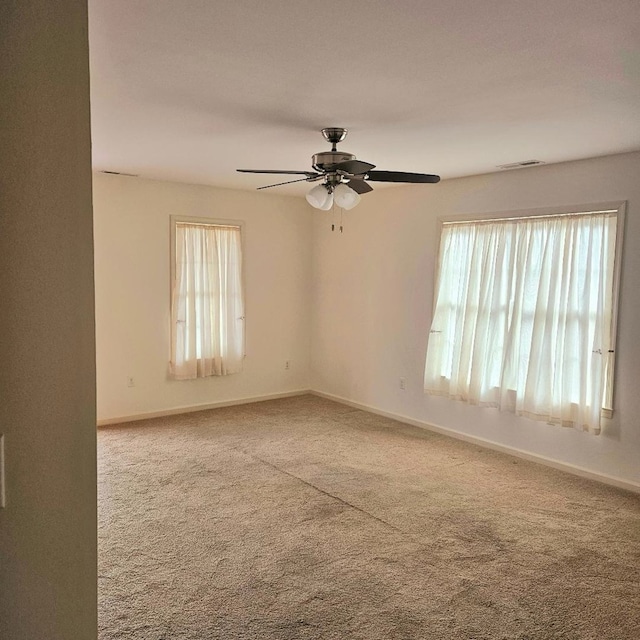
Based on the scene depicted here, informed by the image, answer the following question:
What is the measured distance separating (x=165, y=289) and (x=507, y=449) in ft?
12.4

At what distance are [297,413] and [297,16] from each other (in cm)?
483

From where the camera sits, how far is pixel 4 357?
3.20 feet

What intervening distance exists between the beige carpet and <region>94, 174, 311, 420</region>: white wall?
2.98 feet

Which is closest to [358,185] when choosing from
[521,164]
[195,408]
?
[521,164]

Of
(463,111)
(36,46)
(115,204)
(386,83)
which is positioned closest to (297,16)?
(386,83)

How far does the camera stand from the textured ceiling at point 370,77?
6.72ft

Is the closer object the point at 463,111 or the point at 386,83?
the point at 386,83

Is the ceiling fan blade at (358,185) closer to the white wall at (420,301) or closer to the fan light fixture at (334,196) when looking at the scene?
the fan light fixture at (334,196)

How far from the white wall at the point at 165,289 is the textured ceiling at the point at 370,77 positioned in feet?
5.22

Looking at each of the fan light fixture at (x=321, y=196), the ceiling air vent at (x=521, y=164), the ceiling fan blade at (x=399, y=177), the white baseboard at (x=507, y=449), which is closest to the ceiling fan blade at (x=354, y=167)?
the ceiling fan blade at (x=399, y=177)

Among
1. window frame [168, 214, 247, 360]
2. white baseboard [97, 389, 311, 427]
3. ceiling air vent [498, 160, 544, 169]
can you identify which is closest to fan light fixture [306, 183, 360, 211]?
ceiling air vent [498, 160, 544, 169]

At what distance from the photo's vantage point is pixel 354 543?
11.1 ft

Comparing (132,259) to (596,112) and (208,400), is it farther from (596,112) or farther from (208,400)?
(596,112)

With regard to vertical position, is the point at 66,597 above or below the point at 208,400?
above
